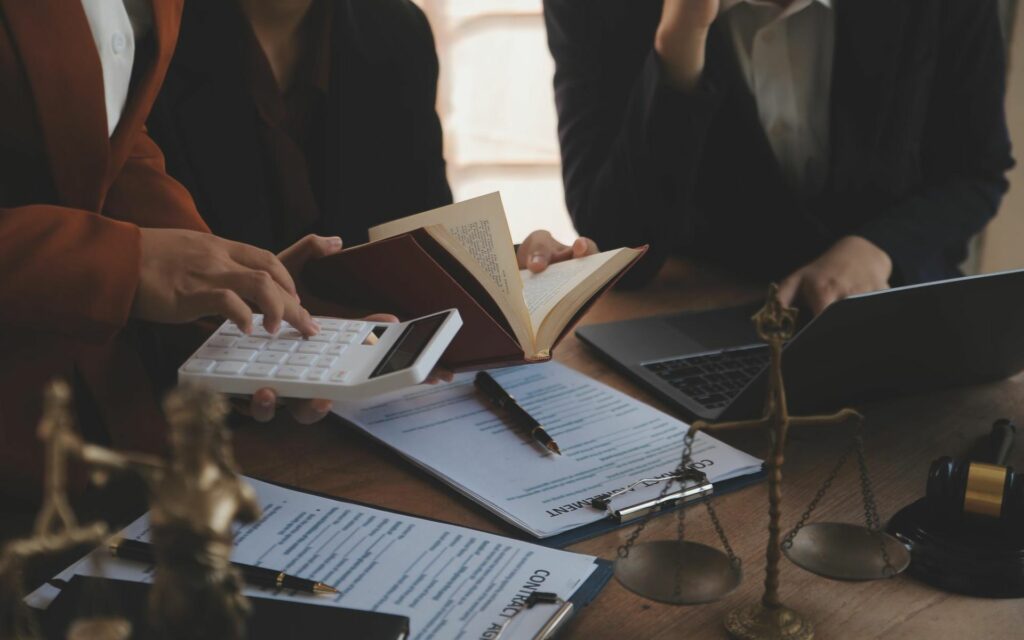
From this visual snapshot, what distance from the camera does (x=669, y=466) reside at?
0.82 meters

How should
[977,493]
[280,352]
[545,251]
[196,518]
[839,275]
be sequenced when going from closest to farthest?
1. [196,518]
2. [977,493]
3. [280,352]
4. [545,251]
5. [839,275]

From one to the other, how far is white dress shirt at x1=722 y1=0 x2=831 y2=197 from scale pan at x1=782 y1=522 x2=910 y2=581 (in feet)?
3.27

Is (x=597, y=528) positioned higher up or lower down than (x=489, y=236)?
lower down

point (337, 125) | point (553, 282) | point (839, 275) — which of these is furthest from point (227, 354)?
point (839, 275)

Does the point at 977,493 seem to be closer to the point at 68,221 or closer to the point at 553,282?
the point at 553,282

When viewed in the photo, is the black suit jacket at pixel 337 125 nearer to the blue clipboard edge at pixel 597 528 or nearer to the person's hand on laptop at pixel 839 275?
the person's hand on laptop at pixel 839 275

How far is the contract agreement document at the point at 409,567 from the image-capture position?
61 centimetres

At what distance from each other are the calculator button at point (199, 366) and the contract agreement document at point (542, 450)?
187 mm

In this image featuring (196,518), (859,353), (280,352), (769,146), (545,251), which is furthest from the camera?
(769,146)

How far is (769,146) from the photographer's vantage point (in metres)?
1.47

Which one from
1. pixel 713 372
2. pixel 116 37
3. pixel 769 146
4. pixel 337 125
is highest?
pixel 116 37

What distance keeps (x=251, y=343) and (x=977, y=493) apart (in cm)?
57

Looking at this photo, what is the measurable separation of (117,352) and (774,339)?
637mm

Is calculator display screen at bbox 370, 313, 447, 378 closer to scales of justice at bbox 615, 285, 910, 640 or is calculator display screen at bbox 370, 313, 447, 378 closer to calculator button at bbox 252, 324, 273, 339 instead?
calculator button at bbox 252, 324, 273, 339
